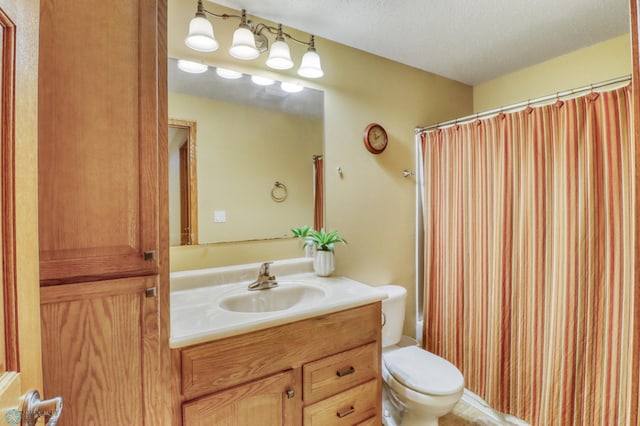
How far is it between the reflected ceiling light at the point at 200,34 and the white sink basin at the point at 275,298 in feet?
3.92

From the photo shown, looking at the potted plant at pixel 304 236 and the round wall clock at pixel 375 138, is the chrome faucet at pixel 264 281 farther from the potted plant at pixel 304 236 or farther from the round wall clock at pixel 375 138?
the round wall clock at pixel 375 138

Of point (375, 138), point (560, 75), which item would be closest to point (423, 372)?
point (375, 138)

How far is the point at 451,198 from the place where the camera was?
2.00 metres

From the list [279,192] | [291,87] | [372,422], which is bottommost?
[372,422]

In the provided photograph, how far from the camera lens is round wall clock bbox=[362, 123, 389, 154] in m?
1.93

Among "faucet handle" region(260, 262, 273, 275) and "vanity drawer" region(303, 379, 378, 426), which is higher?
"faucet handle" region(260, 262, 273, 275)

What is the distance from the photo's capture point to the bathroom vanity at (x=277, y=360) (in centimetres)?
99

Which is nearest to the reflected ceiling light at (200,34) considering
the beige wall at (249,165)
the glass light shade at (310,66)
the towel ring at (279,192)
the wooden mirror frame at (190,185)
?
the beige wall at (249,165)

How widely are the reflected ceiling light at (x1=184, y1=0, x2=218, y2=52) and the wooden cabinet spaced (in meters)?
0.48

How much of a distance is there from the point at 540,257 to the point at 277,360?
1462mm

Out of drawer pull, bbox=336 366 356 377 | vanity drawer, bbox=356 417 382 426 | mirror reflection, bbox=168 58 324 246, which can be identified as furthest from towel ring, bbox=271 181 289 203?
vanity drawer, bbox=356 417 382 426

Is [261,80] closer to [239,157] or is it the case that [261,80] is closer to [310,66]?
[310,66]

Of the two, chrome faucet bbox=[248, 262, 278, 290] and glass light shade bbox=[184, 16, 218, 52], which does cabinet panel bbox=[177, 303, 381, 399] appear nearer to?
chrome faucet bbox=[248, 262, 278, 290]

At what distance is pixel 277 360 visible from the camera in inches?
44.4
